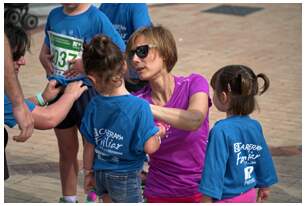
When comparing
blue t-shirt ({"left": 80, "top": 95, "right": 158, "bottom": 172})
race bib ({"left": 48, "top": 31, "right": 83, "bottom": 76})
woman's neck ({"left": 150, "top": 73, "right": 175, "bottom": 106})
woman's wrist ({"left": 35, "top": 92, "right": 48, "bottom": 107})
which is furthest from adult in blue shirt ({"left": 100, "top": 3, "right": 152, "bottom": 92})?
blue t-shirt ({"left": 80, "top": 95, "right": 158, "bottom": 172})

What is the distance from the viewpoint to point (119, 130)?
4160 millimetres

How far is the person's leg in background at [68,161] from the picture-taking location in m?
5.80

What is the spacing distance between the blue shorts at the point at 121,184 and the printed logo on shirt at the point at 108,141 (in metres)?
0.13

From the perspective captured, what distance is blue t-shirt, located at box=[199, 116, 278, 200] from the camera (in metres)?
3.96

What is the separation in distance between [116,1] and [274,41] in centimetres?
598

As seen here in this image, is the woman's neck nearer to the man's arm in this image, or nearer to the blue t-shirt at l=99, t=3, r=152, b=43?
the man's arm

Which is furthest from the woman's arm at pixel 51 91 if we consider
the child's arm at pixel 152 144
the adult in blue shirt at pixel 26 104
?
the child's arm at pixel 152 144

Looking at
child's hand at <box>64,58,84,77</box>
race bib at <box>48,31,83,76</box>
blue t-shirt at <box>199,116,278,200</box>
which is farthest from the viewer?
race bib at <box>48,31,83,76</box>

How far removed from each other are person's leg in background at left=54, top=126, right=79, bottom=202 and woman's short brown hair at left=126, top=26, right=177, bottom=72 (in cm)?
152

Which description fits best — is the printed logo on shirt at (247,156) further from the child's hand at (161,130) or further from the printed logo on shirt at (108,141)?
the printed logo on shirt at (108,141)

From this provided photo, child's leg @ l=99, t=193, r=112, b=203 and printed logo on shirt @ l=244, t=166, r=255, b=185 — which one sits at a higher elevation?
printed logo on shirt @ l=244, t=166, r=255, b=185

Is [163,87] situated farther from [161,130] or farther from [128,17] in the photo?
[128,17]

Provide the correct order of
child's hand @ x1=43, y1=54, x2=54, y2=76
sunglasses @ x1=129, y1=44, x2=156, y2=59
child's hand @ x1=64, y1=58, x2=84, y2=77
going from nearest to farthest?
sunglasses @ x1=129, y1=44, x2=156, y2=59 → child's hand @ x1=64, y1=58, x2=84, y2=77 → child's hand @ x1=43, y1=54, x2=54, y2=76
